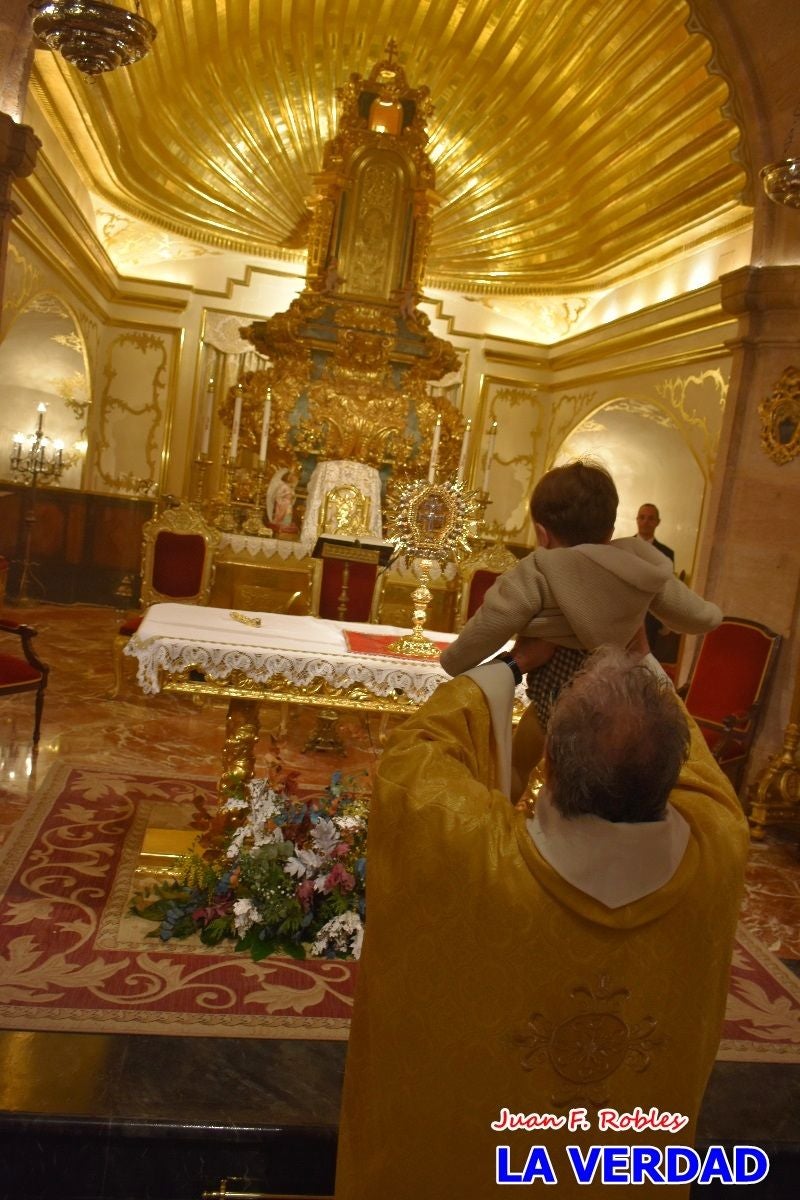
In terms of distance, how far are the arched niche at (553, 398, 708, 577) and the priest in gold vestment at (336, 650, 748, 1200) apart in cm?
722

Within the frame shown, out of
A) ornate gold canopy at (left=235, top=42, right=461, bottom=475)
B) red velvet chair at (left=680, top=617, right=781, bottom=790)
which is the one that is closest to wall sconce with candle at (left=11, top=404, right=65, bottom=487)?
ornate gold canopy at (left=235, top=42, right=461, bottom=475)

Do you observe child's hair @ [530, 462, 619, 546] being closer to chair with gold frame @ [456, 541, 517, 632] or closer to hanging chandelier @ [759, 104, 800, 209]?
hanging chandelier @ [759, 104, 800, 209]

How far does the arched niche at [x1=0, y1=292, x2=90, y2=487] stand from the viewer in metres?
9.59

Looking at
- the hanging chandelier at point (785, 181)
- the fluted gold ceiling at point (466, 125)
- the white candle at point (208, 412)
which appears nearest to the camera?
the hanging chandelier at point (785, 181)

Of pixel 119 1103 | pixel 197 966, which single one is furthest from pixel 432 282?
pixel 119 1103

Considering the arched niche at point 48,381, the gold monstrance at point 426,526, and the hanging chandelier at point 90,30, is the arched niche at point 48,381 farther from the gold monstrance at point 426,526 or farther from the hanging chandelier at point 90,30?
the gold monstrance at point 426,526

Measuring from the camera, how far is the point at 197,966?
Answer: 10.8 feet

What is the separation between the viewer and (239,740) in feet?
13.4

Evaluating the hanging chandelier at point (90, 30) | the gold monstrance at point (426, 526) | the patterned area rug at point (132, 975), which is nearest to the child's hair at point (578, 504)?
the patterned area rug at point (132, 975)

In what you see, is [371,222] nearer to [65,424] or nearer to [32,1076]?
[65,424]

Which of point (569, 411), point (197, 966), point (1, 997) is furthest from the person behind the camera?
point (569, 411)

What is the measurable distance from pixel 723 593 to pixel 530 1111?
5560 mm

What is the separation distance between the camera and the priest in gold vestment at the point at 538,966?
1495mm

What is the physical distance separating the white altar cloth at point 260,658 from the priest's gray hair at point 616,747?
2.09 metres
